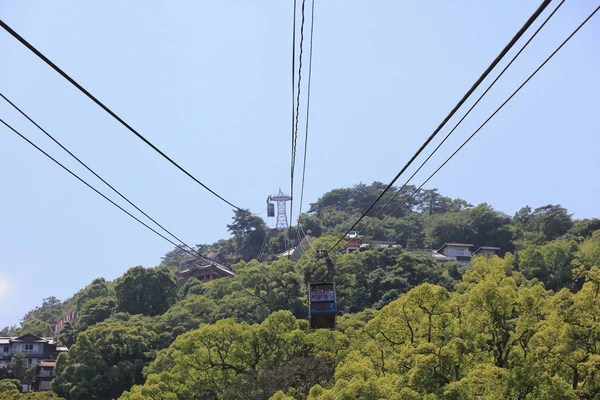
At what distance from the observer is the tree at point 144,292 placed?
54.3m

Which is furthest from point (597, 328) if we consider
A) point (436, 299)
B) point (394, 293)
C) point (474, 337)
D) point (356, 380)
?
point (394, 293)

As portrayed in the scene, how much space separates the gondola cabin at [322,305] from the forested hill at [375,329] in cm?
198

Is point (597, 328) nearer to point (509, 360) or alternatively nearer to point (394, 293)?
point (509, 360)

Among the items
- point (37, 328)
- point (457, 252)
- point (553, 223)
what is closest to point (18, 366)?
point (37, 328)

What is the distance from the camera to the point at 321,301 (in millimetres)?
20156

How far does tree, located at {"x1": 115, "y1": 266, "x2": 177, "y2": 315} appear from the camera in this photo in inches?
2140

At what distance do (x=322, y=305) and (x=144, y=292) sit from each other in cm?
3766

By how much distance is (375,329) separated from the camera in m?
25.0

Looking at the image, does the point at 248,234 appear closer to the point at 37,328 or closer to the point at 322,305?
the point at 37,328

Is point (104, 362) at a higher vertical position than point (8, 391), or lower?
higher

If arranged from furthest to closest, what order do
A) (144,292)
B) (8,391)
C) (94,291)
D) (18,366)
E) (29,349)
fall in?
(94,291)
(144,292)
(29,349)
(18,366)
(8,391)

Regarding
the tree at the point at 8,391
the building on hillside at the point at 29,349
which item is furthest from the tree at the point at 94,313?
the tree at the point at 8,391

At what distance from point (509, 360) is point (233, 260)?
6137 cm

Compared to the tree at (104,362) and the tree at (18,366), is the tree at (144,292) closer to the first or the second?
the tree at (18,366)
